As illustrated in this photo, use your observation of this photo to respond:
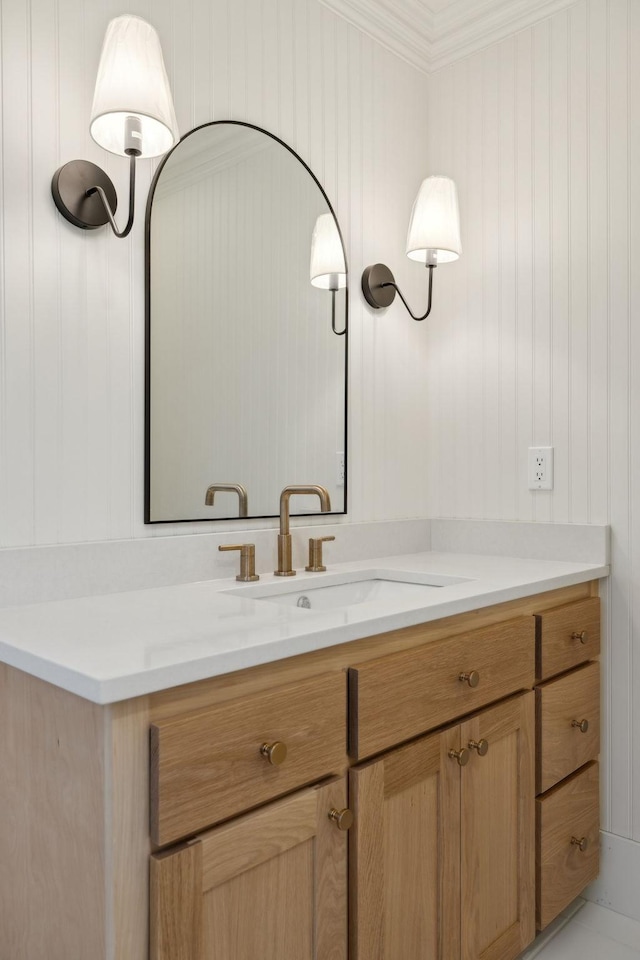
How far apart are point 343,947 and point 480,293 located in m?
1.74

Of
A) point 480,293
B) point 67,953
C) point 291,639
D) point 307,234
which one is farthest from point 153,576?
point 480,293

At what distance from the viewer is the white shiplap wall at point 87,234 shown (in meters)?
1.32

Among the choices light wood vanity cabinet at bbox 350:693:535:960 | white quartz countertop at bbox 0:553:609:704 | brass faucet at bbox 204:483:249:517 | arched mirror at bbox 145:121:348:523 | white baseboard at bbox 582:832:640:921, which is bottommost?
white baseboard at bbox 582:832:640:921

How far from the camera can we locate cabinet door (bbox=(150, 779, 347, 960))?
0.90 metres

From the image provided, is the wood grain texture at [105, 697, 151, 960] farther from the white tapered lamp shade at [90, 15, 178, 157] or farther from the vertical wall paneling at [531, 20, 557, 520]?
the vertical wall paneling at [531, 20, 557, 520]

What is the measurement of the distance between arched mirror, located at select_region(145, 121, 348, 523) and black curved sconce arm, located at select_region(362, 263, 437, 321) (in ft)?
0.31

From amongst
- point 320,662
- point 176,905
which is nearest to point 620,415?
point 320,662

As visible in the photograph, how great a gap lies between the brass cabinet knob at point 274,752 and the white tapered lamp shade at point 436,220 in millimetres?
1419

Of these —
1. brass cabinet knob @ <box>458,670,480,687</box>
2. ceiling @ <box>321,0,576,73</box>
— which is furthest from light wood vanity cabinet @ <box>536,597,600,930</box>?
ceiling @ <box>321,0,576,73</box>

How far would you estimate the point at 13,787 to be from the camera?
1063 millimetres

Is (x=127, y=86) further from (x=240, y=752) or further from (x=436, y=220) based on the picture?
(x=240, y=752)

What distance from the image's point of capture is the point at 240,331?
1706 millimetres

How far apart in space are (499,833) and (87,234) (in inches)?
58.5

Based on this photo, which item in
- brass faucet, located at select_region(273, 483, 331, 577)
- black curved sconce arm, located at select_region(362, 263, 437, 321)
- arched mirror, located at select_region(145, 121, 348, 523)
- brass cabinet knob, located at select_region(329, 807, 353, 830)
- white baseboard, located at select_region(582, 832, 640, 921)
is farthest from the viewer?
black curved sconce arm, located at select_region(362, 263, 437, 321)
